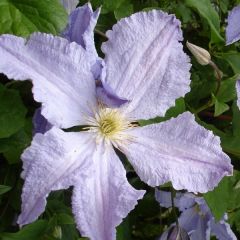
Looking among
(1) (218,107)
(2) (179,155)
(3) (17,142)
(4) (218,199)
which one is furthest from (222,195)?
(3) (17,142)

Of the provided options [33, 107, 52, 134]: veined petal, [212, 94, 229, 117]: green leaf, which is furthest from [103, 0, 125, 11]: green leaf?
[33, 107, 52, 134]: veined petal

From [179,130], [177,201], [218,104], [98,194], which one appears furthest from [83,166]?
[177,201]

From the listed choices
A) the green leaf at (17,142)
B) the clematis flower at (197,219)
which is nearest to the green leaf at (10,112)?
the green leaf at (17,142)

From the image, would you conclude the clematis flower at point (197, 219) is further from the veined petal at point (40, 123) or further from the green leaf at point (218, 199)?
the veined petal at point (40, 123)

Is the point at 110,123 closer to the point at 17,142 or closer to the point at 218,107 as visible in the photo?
the point at 17,142

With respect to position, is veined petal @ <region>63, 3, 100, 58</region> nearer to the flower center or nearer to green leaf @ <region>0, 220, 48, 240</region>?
the flower center
